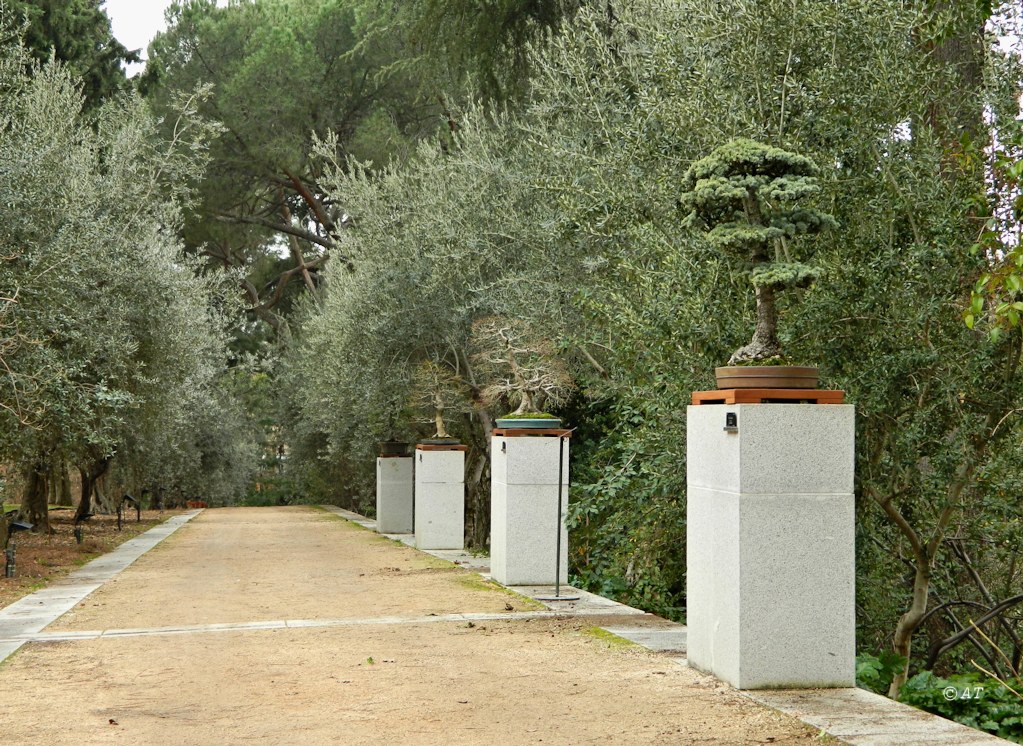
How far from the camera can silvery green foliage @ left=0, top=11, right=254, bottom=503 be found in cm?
1365

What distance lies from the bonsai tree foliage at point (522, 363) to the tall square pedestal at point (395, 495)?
5294 mm

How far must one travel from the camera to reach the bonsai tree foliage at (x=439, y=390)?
62.2 ft

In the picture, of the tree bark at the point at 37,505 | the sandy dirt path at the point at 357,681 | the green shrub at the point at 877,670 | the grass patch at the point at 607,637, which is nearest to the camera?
the sandy dirt path at the point at 357,681

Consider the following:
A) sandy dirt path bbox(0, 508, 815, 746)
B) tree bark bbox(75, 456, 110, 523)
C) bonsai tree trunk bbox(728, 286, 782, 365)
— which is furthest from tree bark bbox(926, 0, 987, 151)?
tree bark bbox(75, 456, 110, 523)

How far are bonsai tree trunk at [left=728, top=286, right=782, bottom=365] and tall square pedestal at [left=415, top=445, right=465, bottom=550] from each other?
10.7 metres

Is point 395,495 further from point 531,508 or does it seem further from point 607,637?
point 607,637

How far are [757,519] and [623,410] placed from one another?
4572mm

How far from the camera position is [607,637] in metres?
8.80

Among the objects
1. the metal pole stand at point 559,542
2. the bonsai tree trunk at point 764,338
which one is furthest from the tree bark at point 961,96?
the metal pole stand at point 559,542

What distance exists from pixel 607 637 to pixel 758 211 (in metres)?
3.40

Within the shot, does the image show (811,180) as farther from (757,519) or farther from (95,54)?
(95,54)

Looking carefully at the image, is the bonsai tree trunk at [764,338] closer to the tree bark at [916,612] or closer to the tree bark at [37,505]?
the tree bark at [916,612]

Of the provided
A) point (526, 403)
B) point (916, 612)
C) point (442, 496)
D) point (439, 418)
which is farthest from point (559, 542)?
point (439, 418)

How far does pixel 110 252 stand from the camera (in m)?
17.1
